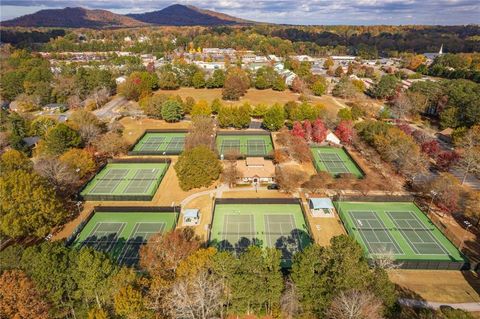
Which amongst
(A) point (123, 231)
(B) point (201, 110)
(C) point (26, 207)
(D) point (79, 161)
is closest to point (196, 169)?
(A) point (123, 231)

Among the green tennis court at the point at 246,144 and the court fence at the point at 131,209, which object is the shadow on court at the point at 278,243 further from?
the green tennis court at the point at 246,144

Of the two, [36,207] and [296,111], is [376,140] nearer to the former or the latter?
[296,111]

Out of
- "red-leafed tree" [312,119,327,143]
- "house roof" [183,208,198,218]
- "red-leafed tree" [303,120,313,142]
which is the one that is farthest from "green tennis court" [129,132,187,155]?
"red-leafed tree" [312,119,327,143]

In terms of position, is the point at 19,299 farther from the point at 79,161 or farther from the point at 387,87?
the point at 387,87

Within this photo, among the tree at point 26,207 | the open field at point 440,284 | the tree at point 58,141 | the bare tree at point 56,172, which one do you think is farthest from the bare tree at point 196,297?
the tree at point 58,141

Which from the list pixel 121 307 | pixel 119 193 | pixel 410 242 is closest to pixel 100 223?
pixel 119 193
